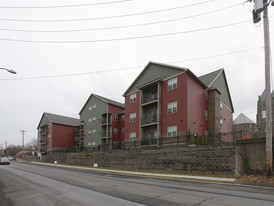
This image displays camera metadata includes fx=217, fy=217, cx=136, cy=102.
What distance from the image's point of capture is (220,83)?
1500 inches

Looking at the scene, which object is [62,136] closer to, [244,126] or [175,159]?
[244,126]

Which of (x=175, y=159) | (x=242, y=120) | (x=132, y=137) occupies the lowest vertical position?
(x=175, y=159)

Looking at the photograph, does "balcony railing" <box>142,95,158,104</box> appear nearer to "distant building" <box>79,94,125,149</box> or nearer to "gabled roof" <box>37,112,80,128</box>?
"distant building" <box>79,94,125,149</box>

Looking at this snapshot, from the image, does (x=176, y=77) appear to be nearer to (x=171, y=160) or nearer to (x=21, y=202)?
(x=171, y=160)

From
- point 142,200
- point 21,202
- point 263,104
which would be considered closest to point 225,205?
point 142,200

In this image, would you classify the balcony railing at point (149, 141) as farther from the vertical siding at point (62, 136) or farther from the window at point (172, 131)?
the vertical siding at point (62, 136)

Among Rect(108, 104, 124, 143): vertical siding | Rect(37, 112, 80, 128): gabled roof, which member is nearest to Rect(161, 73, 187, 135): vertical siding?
Rect(108, 104, 124, 143): vertical siding

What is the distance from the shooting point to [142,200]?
8828mm

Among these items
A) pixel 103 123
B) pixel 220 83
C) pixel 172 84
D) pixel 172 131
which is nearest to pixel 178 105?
pixel 172 84

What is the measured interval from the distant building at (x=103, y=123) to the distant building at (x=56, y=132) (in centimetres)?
1505

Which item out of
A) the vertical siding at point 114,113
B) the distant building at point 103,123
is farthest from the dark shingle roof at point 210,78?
the vertical siding at point 114,113

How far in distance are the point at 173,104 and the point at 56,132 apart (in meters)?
45.0

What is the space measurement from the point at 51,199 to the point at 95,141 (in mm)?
40727

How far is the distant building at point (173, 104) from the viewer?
1149 inches
